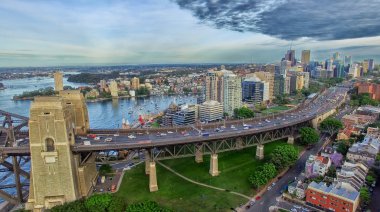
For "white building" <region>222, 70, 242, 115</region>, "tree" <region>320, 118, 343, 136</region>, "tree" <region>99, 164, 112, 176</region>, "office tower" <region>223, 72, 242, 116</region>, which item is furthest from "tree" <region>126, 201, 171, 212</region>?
"white building" <region>222, 70, 242, 115</region>

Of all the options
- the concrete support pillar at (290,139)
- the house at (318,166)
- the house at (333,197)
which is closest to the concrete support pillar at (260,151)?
the house at (318,166)

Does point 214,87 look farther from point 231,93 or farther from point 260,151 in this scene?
point 260,151

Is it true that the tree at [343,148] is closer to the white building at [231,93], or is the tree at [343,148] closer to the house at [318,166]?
the house at [318,166]

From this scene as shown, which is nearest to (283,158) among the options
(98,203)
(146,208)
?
(146,208)

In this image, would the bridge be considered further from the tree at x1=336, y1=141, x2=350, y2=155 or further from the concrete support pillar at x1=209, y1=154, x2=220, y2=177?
the tree at x1=336, y1=141, x2=350, y2=155

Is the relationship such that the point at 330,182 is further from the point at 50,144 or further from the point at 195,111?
the point at 195,111
